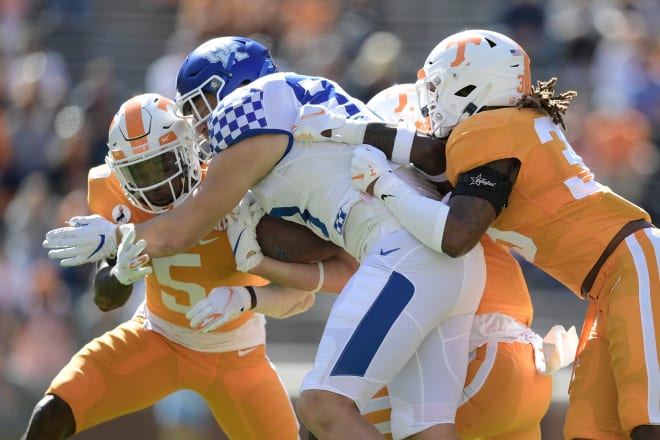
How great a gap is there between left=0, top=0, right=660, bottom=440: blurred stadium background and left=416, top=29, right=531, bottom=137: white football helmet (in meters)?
3.01

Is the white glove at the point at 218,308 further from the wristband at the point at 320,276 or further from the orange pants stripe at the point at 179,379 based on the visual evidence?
the orange pants stripe at the point at 179,379

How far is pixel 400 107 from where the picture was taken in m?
4.87

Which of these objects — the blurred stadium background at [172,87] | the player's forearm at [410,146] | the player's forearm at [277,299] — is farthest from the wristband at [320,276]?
the blurred stadium background at [172,87]

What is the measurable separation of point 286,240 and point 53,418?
1.20 meters

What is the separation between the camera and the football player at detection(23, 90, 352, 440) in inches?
189

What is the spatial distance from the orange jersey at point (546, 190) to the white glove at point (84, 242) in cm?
133

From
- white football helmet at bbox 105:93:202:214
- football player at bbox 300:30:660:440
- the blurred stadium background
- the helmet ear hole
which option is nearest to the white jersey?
football player at bbox 300:30:660:440

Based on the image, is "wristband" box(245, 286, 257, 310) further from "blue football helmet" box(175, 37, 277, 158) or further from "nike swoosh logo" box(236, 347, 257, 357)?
"blue football helmet" box(175, 37, 277, 158)

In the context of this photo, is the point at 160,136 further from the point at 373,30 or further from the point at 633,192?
the point at 373,30

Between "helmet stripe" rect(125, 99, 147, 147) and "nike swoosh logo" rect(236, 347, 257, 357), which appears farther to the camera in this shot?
"nike swoosh logo" rect(236, 347, 257, 357)

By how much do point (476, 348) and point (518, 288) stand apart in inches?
12.4

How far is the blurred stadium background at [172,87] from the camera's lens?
8227 mm

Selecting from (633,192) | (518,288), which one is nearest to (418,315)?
(518,288)

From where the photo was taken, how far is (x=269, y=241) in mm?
4570
